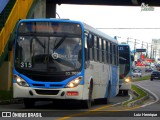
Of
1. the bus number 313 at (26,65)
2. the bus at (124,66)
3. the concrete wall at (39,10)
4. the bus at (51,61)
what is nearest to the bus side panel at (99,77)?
the bus at (51,61)

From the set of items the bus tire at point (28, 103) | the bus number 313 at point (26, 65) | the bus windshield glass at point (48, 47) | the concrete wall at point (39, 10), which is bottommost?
the bus tire at point (28, 103)

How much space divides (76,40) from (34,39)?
1450 millimetres

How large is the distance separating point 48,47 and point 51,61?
1.64ft

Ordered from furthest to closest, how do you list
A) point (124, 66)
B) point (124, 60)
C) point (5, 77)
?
1. point (124, 60)
2. point (124, 66)
3. point (5, 77)

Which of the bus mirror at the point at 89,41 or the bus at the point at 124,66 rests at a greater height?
the bus mirror at the point at 89,41

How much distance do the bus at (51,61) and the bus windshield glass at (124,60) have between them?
1887 centimetres

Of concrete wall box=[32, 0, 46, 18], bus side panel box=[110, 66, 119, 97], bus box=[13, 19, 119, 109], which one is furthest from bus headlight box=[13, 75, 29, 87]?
concrete wall box=[32, 0, 46, 18]

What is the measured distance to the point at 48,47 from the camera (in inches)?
739

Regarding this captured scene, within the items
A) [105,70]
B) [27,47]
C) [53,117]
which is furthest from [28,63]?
[105,70]

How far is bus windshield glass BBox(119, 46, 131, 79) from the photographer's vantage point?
3834 cm

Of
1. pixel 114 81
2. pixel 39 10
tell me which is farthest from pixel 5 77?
pixel 114 81

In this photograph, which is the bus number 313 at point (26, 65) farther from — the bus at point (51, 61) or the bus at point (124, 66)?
the bus at point (124, 66)

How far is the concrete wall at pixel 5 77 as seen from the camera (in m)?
32.0

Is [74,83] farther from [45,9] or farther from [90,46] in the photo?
[45,9]
